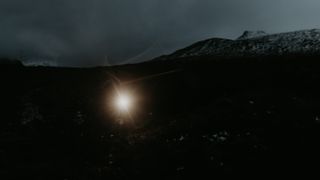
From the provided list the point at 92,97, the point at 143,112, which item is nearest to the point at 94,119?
the point at 143,112

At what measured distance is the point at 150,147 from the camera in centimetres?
3800

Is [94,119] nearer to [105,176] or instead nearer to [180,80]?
[180,80]

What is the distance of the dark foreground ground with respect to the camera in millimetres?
30844

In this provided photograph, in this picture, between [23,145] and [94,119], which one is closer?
[23,145]

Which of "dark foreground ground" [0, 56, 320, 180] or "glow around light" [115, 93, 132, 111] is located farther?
"glow around light" [115, 93, 132, 111]

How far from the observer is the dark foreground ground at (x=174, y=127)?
3084 cm

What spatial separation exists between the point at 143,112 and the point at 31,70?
2507 inches

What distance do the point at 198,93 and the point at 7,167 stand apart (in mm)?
31239

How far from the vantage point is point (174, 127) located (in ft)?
146

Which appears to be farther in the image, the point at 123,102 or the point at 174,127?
the point at 123,102

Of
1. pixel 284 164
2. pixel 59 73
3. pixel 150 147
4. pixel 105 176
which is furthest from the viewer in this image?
pixel 59 73

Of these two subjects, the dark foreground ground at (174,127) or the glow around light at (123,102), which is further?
the glow around light at (123,102)

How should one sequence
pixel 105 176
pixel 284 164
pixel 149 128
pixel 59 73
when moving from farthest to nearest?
1. pixel 59 73
2. pixel 149 128
3. pixel 105 176
4. pixel 284 164

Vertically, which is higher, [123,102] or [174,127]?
[174,127]
